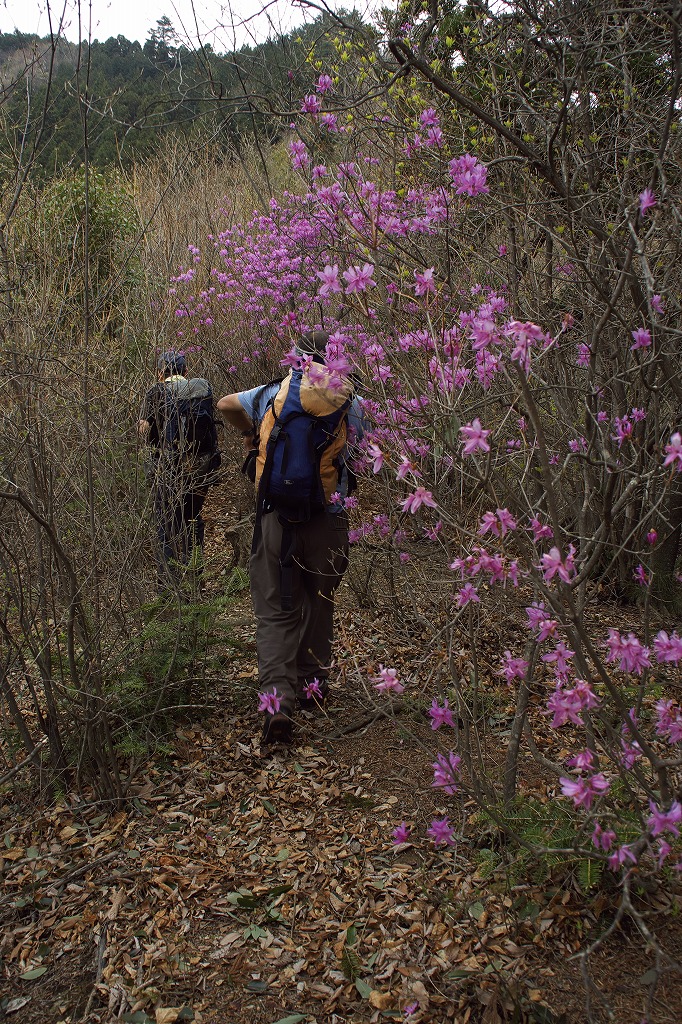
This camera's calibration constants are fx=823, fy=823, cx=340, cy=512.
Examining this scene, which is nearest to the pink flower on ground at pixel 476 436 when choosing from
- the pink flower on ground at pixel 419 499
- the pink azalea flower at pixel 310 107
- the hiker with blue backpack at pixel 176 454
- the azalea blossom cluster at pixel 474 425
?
the azalea blossom cluster at pixel 474 425

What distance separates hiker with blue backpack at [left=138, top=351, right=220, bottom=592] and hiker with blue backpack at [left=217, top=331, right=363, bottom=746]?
0.51m

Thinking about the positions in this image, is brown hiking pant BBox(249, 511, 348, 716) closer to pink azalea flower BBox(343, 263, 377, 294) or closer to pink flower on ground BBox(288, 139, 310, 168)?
pink azalea flower BBox(343, 263, 377, 294)

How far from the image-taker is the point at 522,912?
278 centimetres

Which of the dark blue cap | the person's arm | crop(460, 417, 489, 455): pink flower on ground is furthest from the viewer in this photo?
the dark blue cap

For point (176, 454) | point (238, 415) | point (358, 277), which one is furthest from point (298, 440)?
point (176, 454)

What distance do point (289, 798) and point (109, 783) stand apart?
30.9 inches

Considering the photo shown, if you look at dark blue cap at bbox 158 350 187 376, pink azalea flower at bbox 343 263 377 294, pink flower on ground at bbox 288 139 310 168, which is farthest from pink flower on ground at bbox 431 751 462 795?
pink flower on ground at bbox 288 139 310 168

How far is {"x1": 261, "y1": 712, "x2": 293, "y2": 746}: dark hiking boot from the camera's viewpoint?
3.92m

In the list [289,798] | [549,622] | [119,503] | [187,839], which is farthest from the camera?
[119,503]

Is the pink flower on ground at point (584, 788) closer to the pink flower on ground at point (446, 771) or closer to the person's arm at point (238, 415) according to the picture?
the pink flower on ground at point (446, 771)

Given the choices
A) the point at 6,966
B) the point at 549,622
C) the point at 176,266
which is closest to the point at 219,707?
the point at 6,966

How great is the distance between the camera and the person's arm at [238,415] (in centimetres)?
403

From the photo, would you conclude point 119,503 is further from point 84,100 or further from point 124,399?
point 84,100

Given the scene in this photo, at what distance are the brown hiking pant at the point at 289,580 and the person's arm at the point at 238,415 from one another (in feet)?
1.34
